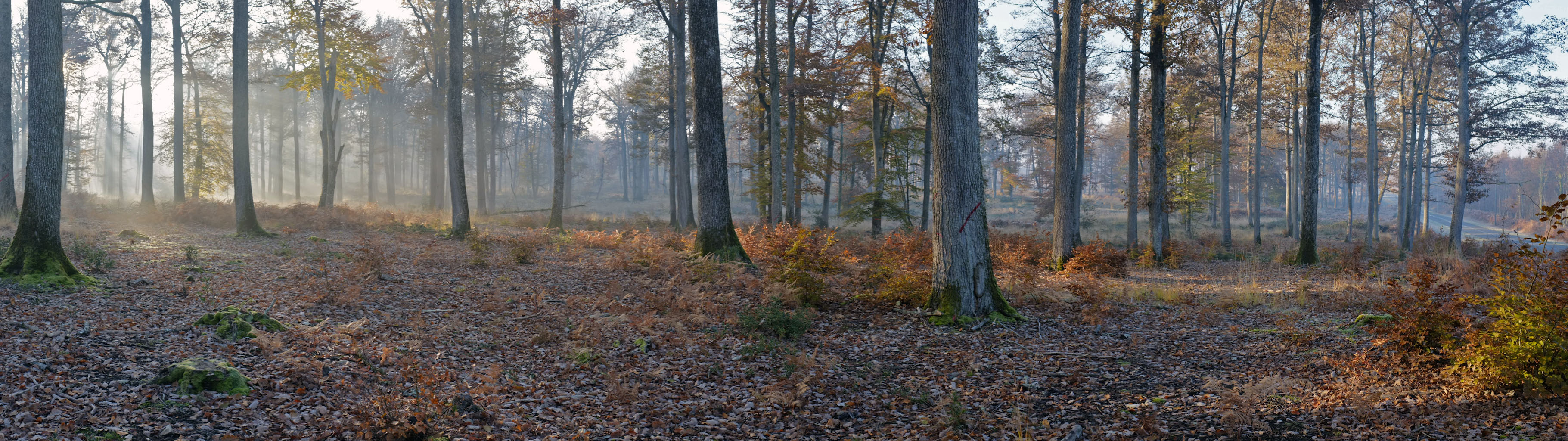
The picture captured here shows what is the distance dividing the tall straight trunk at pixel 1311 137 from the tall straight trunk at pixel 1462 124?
848cm

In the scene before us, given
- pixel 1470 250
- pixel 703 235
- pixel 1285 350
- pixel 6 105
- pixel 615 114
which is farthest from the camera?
pixel 615 114

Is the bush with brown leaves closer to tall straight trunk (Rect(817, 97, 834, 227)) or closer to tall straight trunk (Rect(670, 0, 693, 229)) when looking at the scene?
tall straight trunk (Rect(817, 97, 834, 227))

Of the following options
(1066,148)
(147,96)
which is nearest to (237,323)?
(1066,148)

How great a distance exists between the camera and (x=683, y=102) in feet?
72.1

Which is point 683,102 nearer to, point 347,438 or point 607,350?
point 607,350

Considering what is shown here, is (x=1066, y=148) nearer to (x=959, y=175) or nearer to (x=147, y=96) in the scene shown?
(x=959, y=175)

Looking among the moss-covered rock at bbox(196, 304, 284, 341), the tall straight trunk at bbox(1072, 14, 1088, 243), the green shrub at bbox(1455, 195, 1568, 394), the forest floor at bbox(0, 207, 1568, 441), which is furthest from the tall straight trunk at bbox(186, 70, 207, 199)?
the green shrub at bbox(1455, 195, 1568, 394)

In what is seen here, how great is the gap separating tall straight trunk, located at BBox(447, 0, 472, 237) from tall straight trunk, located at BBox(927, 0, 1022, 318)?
40.6 feet

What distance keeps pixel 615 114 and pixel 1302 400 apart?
53127mm

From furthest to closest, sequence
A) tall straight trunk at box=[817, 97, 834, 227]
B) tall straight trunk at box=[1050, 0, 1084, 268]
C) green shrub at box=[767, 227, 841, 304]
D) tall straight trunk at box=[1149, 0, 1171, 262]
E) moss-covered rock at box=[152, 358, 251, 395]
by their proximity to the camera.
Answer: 1. tall straight trunk at box=[817, 97, 834, 227]
2. tall straight trunk at box=[1149, 0, 1171, 262]
3. tall straight trunk at box=[1050, 0, 1084, 268]
4. green shrub at box=[767, 227, 841, 304]
5. moss-covered rock at box=[152, 358, 251, 395]

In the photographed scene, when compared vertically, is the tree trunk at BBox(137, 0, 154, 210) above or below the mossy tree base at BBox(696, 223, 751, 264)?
above

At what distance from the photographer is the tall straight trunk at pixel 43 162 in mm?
7766

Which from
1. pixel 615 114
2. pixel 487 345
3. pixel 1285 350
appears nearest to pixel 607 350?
pixel 487 345

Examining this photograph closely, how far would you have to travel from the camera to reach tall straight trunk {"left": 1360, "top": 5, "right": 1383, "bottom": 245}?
2317 cm
